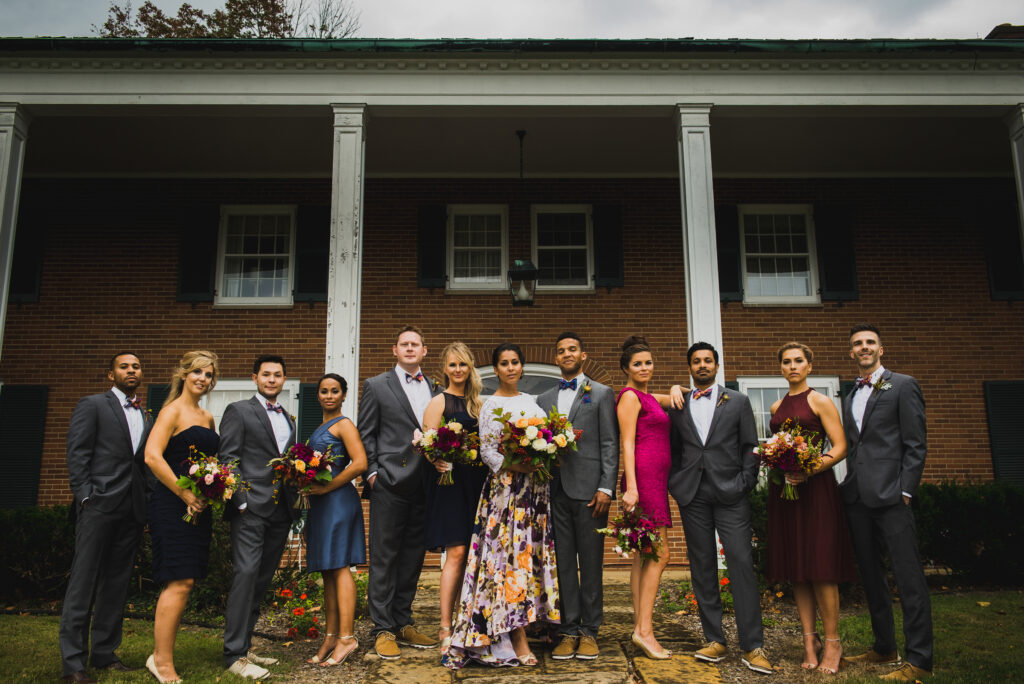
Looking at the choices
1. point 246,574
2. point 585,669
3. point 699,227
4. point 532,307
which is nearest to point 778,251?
point 699,227

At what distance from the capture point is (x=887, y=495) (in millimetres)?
4648

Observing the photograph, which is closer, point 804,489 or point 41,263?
point 804,489

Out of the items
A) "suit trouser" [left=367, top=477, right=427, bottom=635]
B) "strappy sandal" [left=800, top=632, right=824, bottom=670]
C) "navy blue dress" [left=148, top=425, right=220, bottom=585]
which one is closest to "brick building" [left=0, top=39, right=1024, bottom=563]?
"strappy sandal" [left=800, top=632, right=824, bottom=670]

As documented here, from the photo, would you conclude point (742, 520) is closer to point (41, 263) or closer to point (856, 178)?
point (856, 178)

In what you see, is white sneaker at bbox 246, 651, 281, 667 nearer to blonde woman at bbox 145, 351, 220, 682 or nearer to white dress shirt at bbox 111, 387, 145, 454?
blonde woman at bbox 145, 351, 220, 682

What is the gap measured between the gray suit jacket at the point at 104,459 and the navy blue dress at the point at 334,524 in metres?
1.15

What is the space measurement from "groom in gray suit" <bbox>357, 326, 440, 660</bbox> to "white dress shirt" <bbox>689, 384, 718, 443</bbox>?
1.89m

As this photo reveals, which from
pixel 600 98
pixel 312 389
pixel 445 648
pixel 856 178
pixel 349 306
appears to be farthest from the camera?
pixel 856 178

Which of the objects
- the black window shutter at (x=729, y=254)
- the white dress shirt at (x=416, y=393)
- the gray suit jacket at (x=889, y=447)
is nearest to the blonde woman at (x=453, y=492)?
the white dress shirt at (x=416, y=393)

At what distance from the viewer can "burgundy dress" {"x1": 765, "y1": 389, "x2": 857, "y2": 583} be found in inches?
184

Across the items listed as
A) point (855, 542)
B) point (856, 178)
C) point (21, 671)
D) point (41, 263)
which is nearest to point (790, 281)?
point (856, 178)

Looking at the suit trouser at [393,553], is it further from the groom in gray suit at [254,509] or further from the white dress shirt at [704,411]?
the white dress shirt at [704,411]

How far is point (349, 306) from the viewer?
759 centimetres

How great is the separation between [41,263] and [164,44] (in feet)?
14.7
